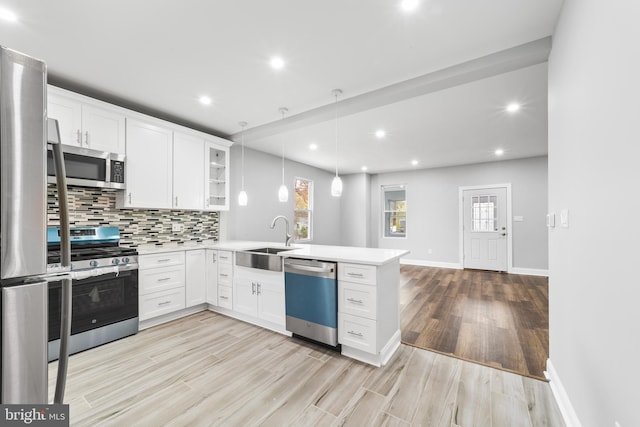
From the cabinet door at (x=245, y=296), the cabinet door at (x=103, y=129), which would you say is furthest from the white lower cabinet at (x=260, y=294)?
the cabinet door at (x=103, y=129)

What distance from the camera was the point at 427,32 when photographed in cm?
195

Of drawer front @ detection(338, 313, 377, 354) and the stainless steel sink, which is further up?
the stainless steel sink

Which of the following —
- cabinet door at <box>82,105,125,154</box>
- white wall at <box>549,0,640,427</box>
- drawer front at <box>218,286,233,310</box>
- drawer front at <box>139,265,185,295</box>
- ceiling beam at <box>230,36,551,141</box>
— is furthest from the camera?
drawer front at <box>218,286,233,310</box>

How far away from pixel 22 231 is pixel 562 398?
277 centimetres

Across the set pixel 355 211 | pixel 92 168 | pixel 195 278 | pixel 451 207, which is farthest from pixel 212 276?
pixel 451 207

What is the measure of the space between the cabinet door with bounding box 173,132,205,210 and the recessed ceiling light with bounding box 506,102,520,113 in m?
4.04

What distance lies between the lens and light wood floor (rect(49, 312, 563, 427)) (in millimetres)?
1663

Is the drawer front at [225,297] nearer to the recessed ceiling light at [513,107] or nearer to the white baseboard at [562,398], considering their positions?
the white baseboard at [562,398]

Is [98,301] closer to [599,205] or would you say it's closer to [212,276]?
[212,276]

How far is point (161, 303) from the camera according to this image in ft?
10.0

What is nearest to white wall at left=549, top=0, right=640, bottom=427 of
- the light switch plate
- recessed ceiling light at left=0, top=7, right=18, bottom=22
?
the light switch plate

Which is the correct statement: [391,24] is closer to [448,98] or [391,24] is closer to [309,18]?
[309,18]

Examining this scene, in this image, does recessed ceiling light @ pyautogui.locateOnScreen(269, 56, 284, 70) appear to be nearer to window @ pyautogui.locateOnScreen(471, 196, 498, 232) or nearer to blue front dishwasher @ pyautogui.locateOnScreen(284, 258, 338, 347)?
blue front dishwasher @ pyautogui.locateOnScreen(284, 258, 338, 347)

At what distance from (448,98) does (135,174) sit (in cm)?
368
